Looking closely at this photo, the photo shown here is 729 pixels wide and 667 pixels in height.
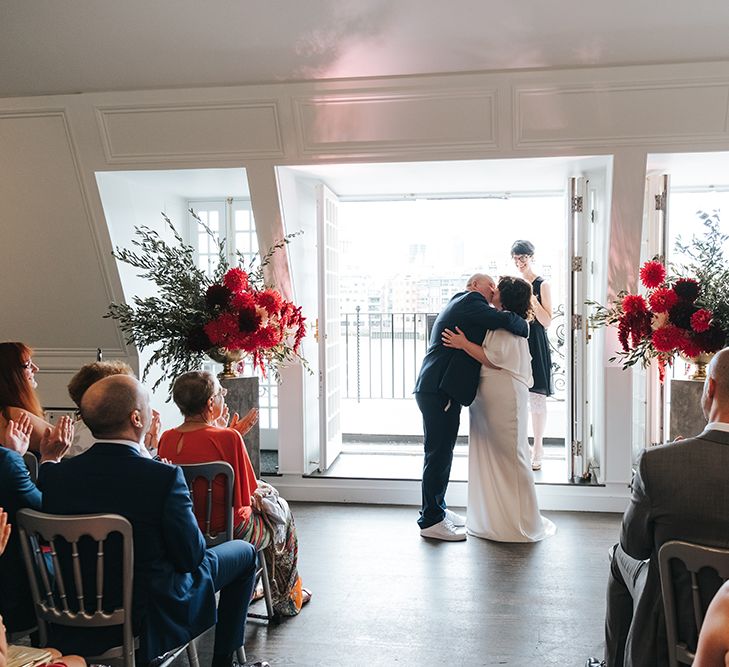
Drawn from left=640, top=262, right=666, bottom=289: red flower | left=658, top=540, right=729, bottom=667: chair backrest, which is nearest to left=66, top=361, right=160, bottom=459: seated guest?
left=658, top=540, right=729, bottom=667: chair backrest

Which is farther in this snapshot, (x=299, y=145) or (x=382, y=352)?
(x=382, y=352)

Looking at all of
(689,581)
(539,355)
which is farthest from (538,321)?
(689,581)

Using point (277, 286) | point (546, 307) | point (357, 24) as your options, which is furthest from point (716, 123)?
point (277, 286)

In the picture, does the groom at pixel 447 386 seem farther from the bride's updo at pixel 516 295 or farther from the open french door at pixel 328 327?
the open french door at pixel 328 327

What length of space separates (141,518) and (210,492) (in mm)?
575

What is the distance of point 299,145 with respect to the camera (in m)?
4.68

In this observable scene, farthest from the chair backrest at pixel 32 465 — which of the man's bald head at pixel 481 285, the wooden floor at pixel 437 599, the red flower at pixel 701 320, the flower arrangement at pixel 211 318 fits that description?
the red flower at pixel 701 320

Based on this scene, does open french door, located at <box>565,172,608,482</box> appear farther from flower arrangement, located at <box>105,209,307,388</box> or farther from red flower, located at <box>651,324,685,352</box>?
flower arrangement, located at <box>105,209,307,388</box>

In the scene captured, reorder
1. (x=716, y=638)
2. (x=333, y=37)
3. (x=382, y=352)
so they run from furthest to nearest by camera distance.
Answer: (x=382, y=352) → (x=333, y=37) → (x=716, y=638)

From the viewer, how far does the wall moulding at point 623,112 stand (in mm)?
4219

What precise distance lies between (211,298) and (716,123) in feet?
9.79

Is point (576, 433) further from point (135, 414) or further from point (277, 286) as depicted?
point (135, 414)

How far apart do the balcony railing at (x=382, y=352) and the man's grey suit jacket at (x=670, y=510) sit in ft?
18.9

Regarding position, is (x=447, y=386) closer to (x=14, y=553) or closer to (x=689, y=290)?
(x=689, y=290)
